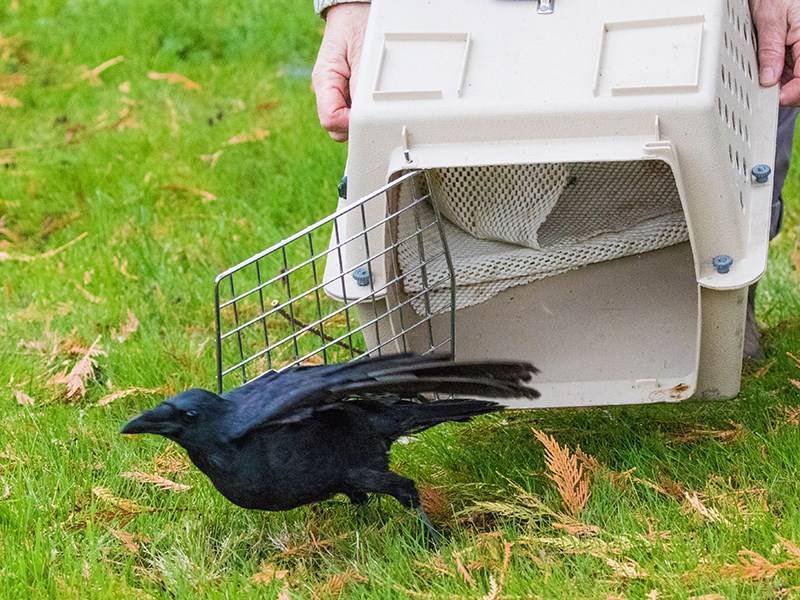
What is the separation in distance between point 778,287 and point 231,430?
2.29 meters

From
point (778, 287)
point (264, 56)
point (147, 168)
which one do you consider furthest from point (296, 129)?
point (778, 287)

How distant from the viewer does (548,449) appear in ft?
9.18

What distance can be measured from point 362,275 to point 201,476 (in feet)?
2.44

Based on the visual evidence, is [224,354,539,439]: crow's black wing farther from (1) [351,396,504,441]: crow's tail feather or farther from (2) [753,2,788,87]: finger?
(2) [753,2,788,87]: finger

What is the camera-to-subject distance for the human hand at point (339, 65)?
121 inches

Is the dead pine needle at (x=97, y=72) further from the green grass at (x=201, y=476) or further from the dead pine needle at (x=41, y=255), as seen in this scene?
the dead pine needle at (x=41, y=255)

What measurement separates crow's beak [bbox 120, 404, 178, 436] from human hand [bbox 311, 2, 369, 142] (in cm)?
90

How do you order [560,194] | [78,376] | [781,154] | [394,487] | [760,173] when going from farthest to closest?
1. [78,376]
2. [781,154]
3. [560,194]
4. [760,173]
5. [394,487]

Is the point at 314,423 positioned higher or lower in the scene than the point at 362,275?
lower

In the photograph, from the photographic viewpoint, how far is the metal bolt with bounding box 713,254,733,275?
2617 mm

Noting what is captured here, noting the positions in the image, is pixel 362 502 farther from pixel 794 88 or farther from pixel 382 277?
pixel 794 88

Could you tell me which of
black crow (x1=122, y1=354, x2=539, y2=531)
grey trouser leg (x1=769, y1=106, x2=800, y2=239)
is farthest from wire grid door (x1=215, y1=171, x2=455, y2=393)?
grey trouser leg (x1=769, y1=106, x2=800, y2=239)

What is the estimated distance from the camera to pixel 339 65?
3.22 meters

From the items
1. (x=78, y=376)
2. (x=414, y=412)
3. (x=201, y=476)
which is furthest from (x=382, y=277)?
(x=78, y=376)
